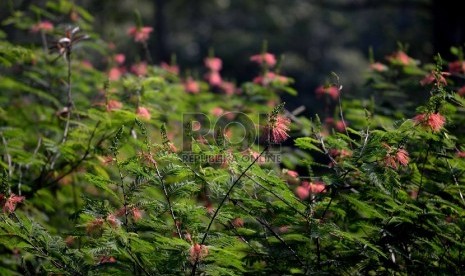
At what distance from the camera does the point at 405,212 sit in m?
3.37

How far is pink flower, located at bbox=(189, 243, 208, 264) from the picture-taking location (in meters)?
2.85

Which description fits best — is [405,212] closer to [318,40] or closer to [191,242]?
[191,242]

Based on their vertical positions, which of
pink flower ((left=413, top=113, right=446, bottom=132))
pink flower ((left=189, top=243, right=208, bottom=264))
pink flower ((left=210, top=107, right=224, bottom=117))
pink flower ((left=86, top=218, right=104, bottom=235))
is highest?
pink flower ((left=413, top=113, right=446, bottom=132))

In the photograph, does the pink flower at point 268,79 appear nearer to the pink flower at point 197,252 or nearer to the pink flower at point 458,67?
the pink flower at point 458,67

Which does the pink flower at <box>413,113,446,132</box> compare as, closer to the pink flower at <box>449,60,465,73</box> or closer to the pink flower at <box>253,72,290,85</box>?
the pink flower at <box>449,60,465,73</box>

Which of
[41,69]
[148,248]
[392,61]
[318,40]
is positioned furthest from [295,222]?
[318,40]

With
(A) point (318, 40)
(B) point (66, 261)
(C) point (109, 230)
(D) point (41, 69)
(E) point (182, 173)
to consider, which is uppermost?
(A) point (318, 40)

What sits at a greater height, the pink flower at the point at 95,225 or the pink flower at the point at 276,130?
the pink flower at the point at 276,130

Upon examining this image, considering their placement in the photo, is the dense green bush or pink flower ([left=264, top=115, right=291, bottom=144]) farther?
the dense green bush

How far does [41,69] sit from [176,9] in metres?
24.5

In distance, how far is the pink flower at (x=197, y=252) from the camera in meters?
2.85

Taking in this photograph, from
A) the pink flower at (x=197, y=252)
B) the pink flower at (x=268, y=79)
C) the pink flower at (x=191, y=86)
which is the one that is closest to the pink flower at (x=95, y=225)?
the pink flower at (x=197, y=252)

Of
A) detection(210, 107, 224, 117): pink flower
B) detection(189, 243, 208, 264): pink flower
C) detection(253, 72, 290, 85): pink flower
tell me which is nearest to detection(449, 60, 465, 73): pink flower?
detection(253, 72, 290, 85): pink flower

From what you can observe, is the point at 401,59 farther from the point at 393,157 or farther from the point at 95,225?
the point at 95,225
